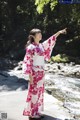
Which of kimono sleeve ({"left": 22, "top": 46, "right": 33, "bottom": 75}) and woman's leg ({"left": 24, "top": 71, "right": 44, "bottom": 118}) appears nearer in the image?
kimono sleeve ({"left": 22, "top": 46, "right": 33, "bottom": 75})

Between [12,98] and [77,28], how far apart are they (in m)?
18.4

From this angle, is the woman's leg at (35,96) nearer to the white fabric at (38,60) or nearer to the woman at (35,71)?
the woman at (35,71)

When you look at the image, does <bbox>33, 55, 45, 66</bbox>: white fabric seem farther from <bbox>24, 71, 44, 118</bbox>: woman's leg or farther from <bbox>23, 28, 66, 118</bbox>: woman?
<bbox>24, 71, 44, 118</bbox>: woman's leg

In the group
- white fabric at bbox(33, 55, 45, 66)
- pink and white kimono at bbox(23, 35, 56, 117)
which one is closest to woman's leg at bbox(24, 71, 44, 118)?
pink and white kimono at bbox(23, 35, 56, 117)

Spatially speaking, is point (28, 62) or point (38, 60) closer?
point (28, 62)

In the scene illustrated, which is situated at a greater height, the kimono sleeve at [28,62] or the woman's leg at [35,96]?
the kimono sleeve at [28,62]

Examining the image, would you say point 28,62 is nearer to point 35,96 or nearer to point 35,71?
point 35,71

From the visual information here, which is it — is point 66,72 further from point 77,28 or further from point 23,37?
point 23,37

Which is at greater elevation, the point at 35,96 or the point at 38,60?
the point at 38,60

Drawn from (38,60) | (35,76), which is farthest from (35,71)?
(38,60)

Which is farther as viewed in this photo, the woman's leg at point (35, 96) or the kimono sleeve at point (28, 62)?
Answer: the woman's leg at point (35, 96)

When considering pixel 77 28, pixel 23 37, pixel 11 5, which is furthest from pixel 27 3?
pixel 77 28

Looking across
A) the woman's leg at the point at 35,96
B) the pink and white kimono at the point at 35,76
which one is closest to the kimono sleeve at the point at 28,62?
the pink and white kimono at the point at 35,76

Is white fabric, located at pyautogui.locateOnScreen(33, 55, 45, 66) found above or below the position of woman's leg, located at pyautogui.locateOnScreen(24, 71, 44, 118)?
above
